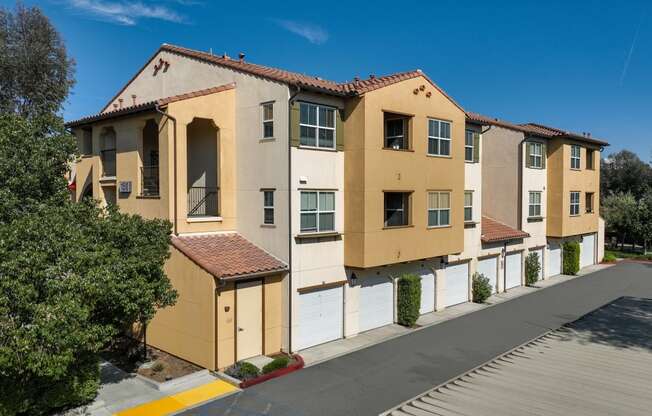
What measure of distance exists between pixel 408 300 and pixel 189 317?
887cm

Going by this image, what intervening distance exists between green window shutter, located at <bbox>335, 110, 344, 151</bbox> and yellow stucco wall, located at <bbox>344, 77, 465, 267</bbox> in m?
0.20

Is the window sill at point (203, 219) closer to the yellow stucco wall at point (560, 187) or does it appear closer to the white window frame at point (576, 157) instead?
the yellow stucco wall at point (560, 187)

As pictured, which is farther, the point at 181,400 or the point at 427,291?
the point at 427,291

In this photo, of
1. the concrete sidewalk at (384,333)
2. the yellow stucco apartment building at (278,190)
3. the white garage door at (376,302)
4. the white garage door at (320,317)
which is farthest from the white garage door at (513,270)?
the white garage door at (320,317)

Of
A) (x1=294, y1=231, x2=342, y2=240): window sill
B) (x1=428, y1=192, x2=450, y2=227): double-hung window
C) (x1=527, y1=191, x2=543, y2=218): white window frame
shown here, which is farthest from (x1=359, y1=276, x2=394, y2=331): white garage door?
(x1=527, y1=191, x2=543, y2=218): white window frame

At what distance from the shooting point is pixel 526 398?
38.7ft

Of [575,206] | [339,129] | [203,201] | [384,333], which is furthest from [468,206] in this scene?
[203,201]

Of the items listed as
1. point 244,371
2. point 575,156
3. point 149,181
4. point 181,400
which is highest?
point 575,156

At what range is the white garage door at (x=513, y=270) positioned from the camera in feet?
90.1

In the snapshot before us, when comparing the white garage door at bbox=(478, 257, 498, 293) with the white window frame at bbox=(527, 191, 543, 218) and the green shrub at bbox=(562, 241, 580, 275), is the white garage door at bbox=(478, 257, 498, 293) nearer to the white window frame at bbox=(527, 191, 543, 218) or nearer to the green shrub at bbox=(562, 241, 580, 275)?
the white window frame at bbox=(527, 191, 543, 218)

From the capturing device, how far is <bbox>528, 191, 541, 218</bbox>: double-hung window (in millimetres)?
29148

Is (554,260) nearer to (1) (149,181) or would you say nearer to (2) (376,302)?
(2) (376,302)

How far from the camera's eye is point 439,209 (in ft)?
66.8

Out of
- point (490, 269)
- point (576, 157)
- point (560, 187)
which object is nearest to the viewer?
point (490, 269)
